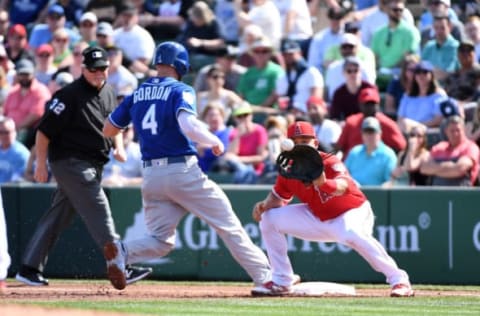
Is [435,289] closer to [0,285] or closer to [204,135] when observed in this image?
[204,135]

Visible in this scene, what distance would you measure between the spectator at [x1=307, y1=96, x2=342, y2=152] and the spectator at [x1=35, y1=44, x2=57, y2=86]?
4.13m

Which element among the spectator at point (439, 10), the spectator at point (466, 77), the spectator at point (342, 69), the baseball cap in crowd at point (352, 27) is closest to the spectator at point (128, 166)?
the spectator at point (342, 69)

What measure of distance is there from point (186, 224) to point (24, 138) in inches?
153

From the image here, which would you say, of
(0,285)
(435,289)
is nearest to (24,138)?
(435,289)

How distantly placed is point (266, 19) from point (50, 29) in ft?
11.1

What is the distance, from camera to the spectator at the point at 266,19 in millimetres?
18328

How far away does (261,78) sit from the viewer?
1725 centimetres

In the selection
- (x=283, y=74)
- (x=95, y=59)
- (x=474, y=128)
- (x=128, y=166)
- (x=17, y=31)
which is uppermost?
(x=95, y=59)

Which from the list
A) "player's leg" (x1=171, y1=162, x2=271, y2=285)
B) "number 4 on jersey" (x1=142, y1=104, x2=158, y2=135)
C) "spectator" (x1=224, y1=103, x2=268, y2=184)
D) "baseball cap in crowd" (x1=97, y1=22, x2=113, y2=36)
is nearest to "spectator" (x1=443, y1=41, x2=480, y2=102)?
"spectator" (x1=224, y1=103, x2=268, y2=184)

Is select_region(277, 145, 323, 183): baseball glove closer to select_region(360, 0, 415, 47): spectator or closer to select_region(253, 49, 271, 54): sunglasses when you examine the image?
select_region(253, 49, 271, 54): sunglasses

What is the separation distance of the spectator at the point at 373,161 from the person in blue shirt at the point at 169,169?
12.2ft

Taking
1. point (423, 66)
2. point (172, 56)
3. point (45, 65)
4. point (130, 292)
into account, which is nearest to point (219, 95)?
point (45, 65)

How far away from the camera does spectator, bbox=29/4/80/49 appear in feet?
62.8

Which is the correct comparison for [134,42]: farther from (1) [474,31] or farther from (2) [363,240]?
(2) [363,240]
